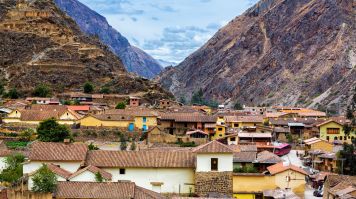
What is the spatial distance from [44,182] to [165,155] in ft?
33.2

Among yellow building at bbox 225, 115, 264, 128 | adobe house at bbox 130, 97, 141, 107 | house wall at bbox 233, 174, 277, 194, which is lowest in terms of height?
house wall at bbox 233, 174, 277, 194

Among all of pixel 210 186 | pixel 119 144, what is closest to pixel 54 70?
pixel 119 144

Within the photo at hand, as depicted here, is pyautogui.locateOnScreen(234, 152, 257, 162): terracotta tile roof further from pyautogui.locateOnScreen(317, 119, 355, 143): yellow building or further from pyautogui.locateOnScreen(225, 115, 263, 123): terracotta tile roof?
pyautogui.locateOnScreen(317, 119, 355, 143): yellow building

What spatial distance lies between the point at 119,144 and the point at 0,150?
58.3 ft

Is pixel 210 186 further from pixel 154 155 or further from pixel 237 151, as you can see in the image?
pixel 237 151

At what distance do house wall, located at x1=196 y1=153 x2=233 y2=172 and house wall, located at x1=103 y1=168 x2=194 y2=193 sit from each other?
5.12 ft

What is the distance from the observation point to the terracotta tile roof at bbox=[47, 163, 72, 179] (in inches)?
1486

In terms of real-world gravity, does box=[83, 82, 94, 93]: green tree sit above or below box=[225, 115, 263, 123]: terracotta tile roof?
above

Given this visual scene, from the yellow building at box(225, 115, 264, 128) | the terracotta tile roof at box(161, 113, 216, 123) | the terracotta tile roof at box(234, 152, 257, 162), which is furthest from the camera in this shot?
the yellow building at box(225, 115, 264, 128)

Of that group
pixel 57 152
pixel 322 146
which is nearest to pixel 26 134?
pixel 57 152

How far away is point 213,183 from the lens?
39.9m

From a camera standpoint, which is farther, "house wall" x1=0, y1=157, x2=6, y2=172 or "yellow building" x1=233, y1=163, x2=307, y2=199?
"house wall" x1=0, y1=157, x2=6, y2=172

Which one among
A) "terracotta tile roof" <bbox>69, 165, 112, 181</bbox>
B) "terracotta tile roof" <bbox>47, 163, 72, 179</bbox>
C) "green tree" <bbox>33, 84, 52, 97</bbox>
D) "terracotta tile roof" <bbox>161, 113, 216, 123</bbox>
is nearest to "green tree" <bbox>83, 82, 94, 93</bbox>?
"green tree" <bbox>33, 84, 52, 97</bbox>

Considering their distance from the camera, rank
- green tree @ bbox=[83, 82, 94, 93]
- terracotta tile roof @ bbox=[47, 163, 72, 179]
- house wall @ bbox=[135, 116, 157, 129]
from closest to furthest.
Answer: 1. terracotta tile roof @ bbox=[47, 163, 72, 179]
2. house wall @ bbox=[135, 116, 157, 129]
3. green tree @ bbox=[83, 82, 94, 93]
